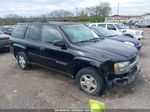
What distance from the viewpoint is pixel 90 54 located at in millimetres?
3531

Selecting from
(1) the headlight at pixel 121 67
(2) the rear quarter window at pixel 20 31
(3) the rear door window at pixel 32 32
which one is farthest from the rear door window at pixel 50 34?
(1) the headlight at pixel 121 67

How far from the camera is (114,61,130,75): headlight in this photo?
333cm

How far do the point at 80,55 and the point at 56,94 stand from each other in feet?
3.86

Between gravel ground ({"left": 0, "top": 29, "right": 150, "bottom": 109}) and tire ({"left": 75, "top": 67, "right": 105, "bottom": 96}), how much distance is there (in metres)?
0.14

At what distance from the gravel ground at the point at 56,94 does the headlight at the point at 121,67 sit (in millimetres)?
673

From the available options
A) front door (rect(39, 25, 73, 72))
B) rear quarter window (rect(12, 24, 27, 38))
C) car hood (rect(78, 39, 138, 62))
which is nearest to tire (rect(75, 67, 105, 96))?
car hood (rect(78, 39, 138, 62))

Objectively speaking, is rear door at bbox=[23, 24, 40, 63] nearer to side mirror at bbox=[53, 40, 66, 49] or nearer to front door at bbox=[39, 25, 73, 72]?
front door at bbox=[39, 25, 73, 72]

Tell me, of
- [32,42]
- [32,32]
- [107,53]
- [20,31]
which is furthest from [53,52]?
[20,31]

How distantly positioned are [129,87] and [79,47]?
176 centimetres

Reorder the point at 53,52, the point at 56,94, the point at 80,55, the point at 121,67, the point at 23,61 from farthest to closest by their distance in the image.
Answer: the point at 23,61
the point at 53,52
the point at 56,94
the point at 80,55
the point at 121,67

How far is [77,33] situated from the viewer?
14.6 feet

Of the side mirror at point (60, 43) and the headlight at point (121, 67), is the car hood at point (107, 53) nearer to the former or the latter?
the headlight at point (121, 67)

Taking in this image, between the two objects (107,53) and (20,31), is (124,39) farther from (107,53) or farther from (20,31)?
(20,31)

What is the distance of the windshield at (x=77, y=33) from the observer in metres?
4.15
